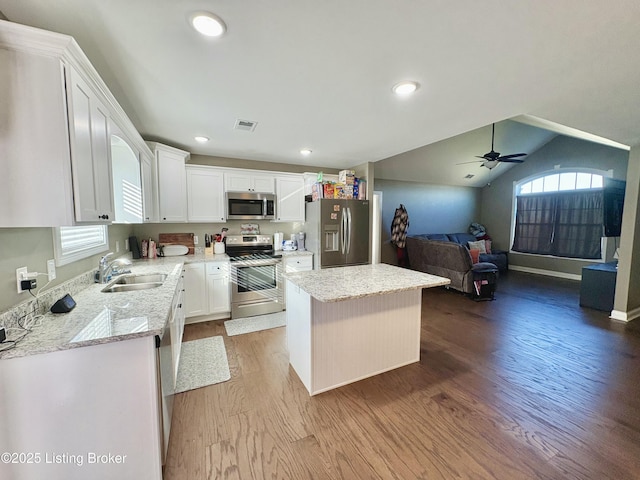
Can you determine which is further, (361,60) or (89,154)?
(361,60)

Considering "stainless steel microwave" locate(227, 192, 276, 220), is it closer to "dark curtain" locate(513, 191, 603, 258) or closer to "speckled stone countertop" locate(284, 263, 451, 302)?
"speckled stone countertop" locate(284, 263, 451, 302)

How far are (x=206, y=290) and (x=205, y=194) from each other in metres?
1.39

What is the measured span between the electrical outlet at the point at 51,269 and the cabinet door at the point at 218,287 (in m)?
1.77

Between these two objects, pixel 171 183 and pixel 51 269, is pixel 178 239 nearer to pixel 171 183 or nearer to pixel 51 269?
pixel 171 183

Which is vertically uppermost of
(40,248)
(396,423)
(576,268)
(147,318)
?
(40,248)

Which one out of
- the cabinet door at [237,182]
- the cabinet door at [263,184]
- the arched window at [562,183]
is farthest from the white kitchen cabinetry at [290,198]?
the arched window at [562,183]

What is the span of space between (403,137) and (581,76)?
155cm

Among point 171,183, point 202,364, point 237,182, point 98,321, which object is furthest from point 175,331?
point 237,182

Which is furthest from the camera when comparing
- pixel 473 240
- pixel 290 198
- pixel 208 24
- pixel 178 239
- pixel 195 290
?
pixel 473 240

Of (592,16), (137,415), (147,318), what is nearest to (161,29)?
(147,318)

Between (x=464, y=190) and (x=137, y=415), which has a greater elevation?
(x=464, y=190)

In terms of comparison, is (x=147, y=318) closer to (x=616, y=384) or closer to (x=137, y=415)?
(x=137, y=415)

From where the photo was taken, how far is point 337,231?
13.2 feet

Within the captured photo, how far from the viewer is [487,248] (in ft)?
23.1
